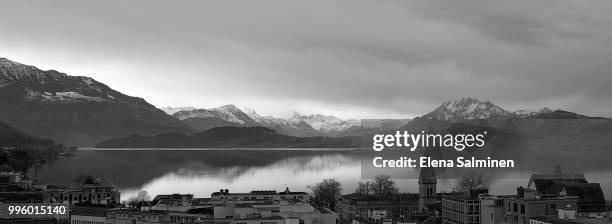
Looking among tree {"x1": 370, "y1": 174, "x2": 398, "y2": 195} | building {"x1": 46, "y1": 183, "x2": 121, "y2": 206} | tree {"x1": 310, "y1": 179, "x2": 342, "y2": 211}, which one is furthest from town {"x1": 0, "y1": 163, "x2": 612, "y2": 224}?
tree {"x1": 370, "y1": 174, "x2": 398, "y2": 195}

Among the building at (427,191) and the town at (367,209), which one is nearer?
the town at (367,209)

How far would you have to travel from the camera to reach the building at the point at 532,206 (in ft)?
164

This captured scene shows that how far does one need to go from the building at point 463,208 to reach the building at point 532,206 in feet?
12.5

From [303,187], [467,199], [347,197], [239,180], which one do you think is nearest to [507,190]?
[347,197]

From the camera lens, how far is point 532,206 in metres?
50.3

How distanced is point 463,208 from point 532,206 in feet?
22.9

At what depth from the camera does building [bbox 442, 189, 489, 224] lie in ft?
184

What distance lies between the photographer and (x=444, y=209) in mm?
60656

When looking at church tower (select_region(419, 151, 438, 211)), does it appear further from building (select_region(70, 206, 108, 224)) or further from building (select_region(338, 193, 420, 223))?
building (select_region(70, 206, 108, 224))

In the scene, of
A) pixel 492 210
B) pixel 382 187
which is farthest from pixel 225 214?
pixel 382 187

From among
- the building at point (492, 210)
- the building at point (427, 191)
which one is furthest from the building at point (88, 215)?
the building at point (427, 191)

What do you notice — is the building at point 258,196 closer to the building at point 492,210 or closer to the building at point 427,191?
the building at point 427,191

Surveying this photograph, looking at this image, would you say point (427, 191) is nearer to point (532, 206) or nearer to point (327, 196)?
point (327, 196)

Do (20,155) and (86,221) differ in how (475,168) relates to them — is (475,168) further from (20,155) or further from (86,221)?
(20,155)
